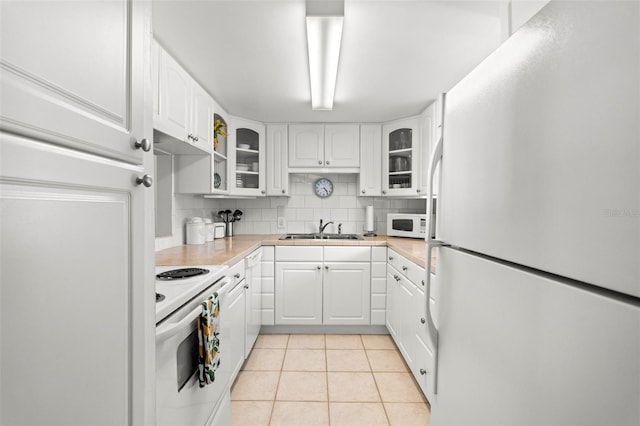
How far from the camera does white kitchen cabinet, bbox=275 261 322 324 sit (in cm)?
300

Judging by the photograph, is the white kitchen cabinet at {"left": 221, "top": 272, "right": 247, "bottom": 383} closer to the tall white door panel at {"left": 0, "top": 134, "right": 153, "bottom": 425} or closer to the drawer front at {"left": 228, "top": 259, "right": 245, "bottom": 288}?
the drawer front at {"left": 228, "top": 259, "right": 245, "bottom": 288}

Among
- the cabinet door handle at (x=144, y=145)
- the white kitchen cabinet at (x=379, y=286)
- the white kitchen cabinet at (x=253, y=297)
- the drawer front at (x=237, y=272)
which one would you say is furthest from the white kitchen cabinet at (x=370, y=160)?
the cabinet door handle at (x=144, y=145)

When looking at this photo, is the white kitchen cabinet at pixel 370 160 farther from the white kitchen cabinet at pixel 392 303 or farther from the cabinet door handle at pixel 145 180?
the cabinet door handle at pixel 145 180

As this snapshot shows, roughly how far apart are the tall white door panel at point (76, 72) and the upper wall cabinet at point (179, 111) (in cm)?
99

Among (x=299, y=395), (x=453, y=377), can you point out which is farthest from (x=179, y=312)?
(x=299, y=395)

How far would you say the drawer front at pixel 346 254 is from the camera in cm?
300

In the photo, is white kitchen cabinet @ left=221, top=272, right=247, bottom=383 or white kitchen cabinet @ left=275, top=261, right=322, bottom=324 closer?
white kitchen cabinet @ left=221, top=272, right=247, bottom=383

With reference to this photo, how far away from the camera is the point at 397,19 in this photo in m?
1.54

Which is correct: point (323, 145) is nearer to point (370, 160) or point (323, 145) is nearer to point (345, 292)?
point (370, 160)

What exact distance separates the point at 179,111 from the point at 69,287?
1.66 m

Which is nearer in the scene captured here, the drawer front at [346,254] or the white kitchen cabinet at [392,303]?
the white kitchen cabinet at [392,303]

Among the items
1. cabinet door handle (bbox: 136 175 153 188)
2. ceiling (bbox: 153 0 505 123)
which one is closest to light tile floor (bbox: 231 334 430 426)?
cabinet door handle (bbox: 136 175 153 188)

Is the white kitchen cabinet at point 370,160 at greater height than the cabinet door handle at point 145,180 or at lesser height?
greater

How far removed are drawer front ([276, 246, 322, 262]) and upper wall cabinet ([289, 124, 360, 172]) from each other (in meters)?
0.95
